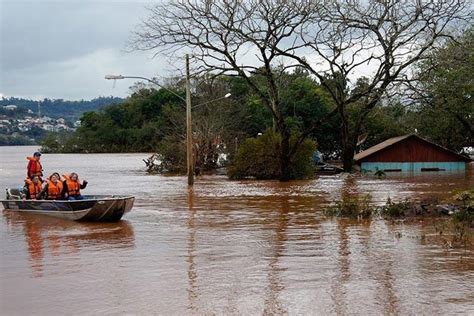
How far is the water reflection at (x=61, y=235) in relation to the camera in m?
15.6

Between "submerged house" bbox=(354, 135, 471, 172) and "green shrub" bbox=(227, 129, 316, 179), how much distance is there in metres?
7.27

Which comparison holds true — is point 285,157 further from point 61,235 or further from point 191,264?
point 191,264

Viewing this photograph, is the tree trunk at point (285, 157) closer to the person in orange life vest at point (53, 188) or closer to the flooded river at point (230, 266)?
the flooded river at point (230, 266)

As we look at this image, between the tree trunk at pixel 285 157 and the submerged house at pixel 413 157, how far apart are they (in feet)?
30.6

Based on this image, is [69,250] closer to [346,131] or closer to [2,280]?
[2,280]

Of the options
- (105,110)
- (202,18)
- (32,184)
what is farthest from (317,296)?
(105,110)

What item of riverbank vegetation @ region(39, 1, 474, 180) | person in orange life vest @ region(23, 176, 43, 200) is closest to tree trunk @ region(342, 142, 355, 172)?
riverbank vegetation @ region(39, 1, 474, 180)

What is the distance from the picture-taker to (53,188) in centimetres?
2178

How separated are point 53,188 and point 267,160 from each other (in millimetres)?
21373

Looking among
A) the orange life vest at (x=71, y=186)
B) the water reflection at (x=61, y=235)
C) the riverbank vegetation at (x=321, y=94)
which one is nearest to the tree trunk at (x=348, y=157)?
the riverbank vegetation at (x=321, y=94)

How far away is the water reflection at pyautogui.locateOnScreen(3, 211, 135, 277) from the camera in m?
15.6

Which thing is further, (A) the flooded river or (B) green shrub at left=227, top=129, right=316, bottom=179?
(B) green shrub at left=227, top=129, right=316, bottom=179

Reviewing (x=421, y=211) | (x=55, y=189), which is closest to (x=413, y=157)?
(x=421, y=211)

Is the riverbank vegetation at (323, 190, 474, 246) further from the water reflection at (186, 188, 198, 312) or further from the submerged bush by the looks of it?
the water reflection at (186, 188, 198, 312)
